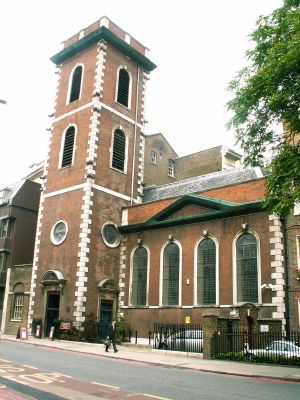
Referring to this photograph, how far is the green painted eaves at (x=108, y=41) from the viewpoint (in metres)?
33.9

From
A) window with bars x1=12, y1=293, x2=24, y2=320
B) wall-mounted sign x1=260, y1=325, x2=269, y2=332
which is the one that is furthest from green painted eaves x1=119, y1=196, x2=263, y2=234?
window with bars x1=12, y1=293, x2=24, y2=320

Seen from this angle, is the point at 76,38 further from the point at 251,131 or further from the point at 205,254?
the point at 251,131

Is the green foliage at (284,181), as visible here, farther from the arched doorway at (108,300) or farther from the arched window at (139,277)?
the arched doorway at (108,300)

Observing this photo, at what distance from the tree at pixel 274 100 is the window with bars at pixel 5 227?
1035 inches

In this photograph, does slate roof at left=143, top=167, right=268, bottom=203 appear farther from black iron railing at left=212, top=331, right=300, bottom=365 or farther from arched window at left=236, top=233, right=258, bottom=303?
black iron railing at left=212, top=331, right=300, bottom=365

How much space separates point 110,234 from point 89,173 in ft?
14.9

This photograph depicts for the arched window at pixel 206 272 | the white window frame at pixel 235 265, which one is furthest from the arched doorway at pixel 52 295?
the white window frame at pixel 235 265

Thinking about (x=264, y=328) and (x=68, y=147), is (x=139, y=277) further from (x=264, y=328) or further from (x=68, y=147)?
(x=68, y=147)

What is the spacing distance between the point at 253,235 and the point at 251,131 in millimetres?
9175

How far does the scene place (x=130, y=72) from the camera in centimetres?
3625

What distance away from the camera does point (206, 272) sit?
86.9 ft

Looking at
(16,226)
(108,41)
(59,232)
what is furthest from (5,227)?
(108,41)

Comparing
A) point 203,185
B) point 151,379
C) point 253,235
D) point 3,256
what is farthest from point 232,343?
point 3,256

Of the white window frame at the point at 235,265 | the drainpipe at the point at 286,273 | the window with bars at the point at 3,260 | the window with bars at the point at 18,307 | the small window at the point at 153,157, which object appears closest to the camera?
the drainpipe at the point at 286,273
